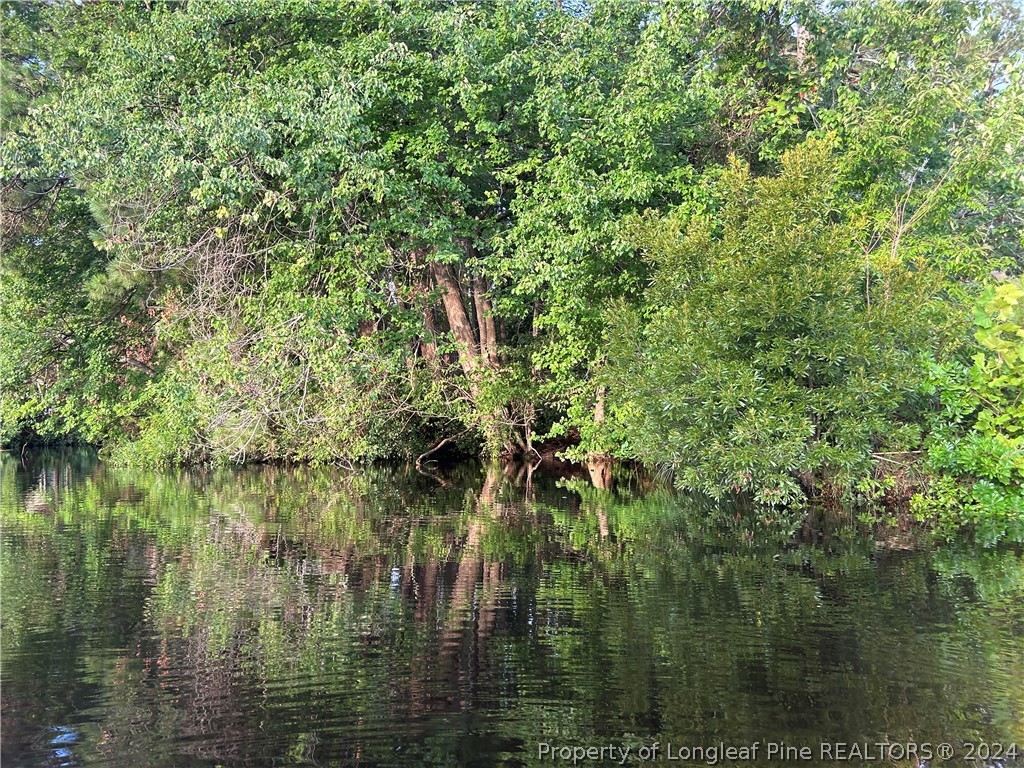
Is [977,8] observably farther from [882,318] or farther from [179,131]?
[179,131]

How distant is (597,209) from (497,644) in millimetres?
9278

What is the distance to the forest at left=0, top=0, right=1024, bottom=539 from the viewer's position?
34.7 feet

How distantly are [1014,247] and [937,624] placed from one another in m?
18.8

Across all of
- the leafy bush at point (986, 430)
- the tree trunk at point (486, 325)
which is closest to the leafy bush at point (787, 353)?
the leafy bush at point (986, 430)

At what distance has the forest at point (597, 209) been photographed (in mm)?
10578

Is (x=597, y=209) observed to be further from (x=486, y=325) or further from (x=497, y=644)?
(x=497, y=644)

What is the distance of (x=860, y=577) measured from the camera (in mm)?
7812

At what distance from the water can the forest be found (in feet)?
6.88

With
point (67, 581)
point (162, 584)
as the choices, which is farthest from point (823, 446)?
point (67, 581)

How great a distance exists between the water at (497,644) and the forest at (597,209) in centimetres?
210

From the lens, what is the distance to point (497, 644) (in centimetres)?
589

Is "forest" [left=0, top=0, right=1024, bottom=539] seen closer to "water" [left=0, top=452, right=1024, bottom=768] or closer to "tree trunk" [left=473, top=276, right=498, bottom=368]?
"tree trunk" [left=473, top=276, right=498, bottom=368]

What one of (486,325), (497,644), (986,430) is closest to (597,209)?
(486,325)

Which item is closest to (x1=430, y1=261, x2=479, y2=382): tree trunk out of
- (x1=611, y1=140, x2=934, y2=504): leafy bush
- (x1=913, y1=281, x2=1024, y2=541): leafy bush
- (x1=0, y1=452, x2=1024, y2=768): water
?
(x1=611, y1=140, x2=934, y2=504): leafy bush
